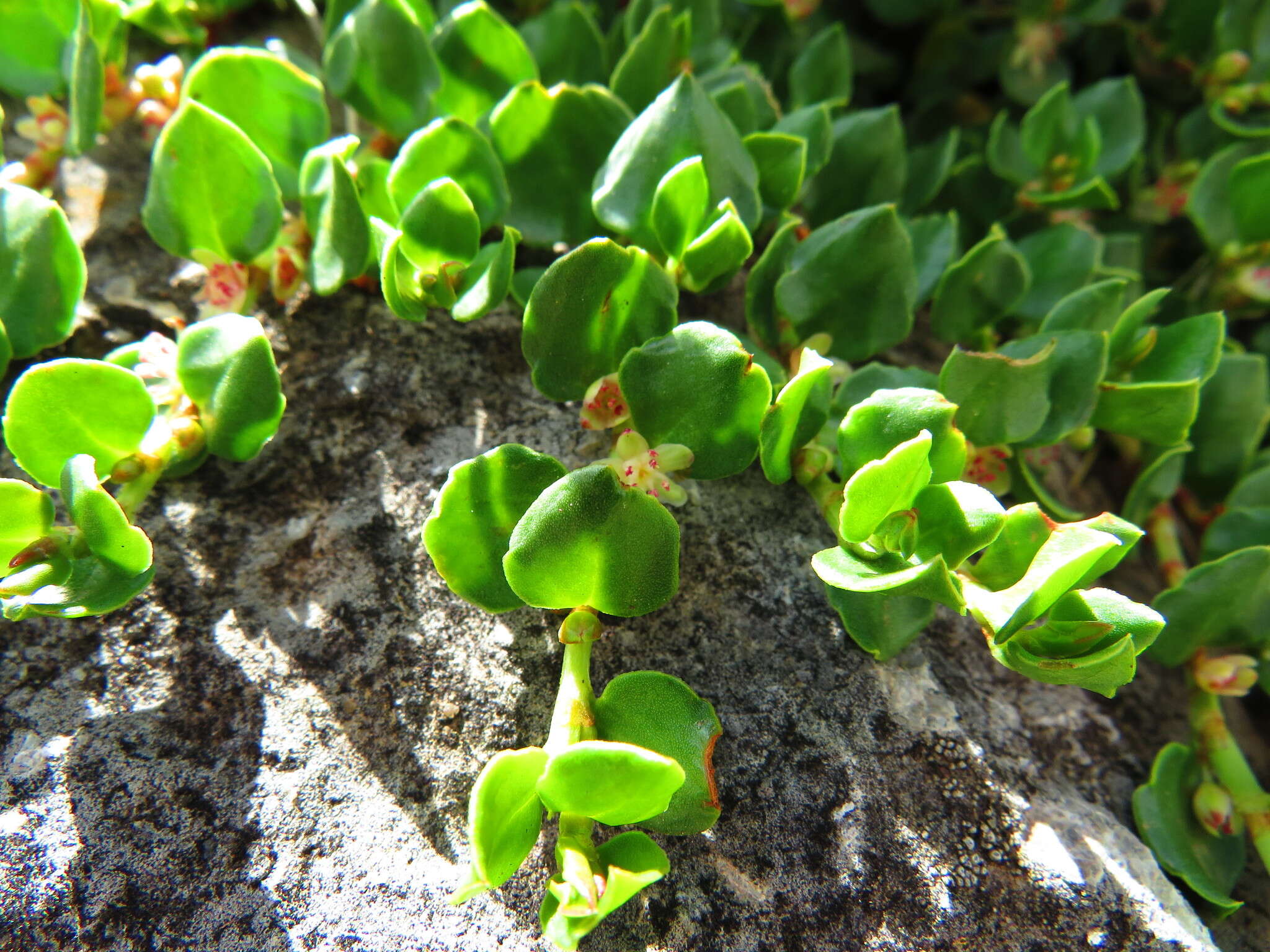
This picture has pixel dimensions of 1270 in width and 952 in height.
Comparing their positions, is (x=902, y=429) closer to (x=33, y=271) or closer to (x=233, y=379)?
(x=233, y=379)

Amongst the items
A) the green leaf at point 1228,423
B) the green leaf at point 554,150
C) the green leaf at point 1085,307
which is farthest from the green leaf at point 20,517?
the green leaf at point 1228,423

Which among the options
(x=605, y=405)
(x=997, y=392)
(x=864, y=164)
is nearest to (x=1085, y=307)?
(x=997, y=392)

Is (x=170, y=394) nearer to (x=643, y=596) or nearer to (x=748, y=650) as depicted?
(x=643, y=596)

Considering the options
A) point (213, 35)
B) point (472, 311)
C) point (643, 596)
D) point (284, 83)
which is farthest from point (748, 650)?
point (213, 35)

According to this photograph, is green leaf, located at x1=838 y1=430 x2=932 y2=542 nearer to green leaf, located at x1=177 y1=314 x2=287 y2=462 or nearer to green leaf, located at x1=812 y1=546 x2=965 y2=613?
green leaf, located at x1=812 y1=546 x2=965 y2=613

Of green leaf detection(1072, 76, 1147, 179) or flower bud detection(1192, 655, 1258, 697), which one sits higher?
green leaf detection(1072, 76, 1147, 179)

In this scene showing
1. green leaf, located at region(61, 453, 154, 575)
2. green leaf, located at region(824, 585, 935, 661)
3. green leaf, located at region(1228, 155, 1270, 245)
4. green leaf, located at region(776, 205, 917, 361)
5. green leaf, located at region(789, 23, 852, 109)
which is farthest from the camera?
green leaf, located at region(789, 23, 852, 109)

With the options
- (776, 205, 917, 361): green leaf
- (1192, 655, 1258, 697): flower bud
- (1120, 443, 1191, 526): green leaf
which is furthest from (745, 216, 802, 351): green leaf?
(1192, 655, 1258, 697): flower bud
